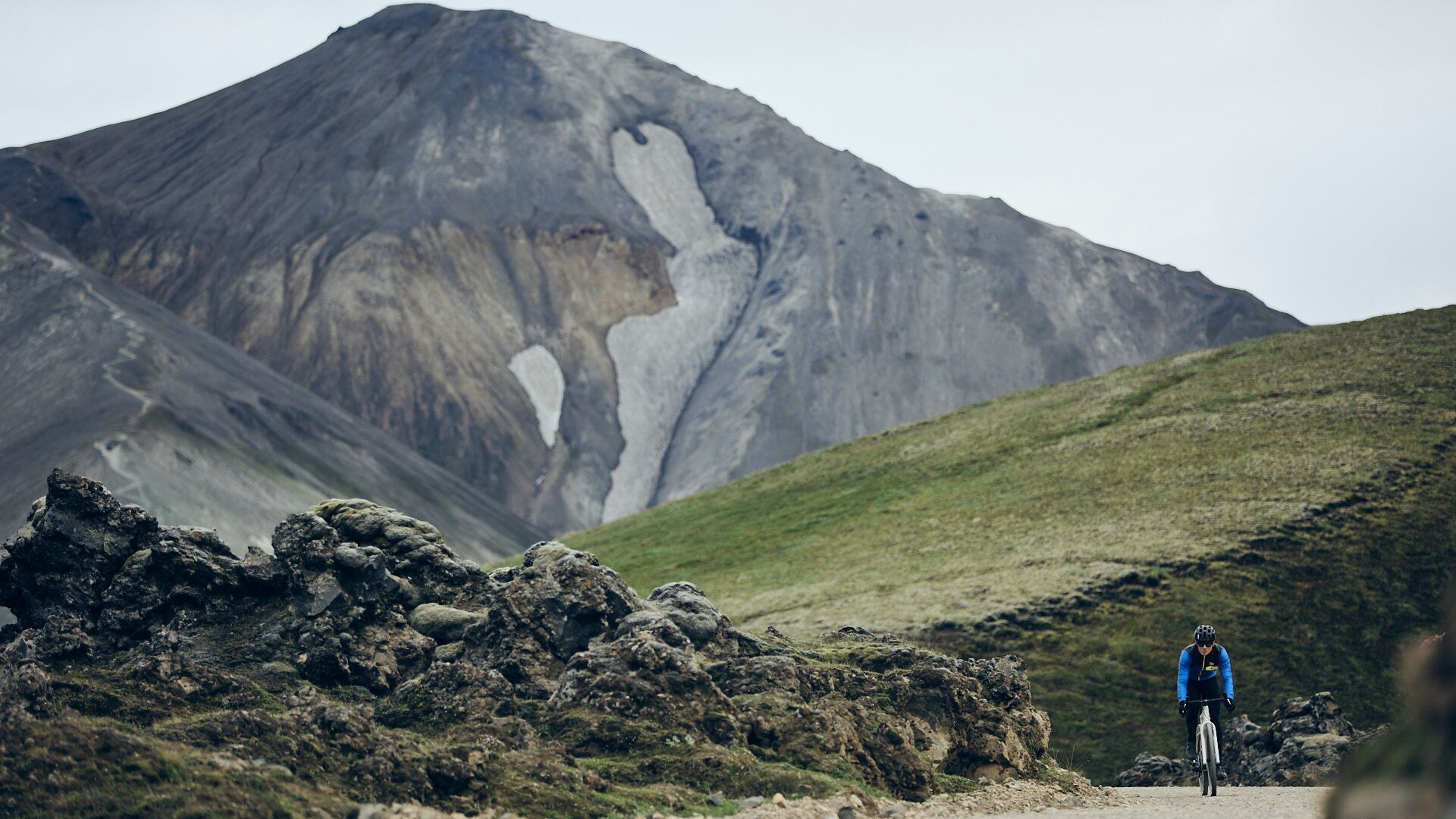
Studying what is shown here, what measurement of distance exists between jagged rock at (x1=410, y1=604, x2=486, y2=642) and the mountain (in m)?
112

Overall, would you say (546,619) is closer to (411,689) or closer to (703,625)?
(411,689)

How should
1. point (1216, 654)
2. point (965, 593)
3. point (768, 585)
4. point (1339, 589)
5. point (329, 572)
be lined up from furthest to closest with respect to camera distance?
point (768, 585) → point (965, 593) → point (1339, 589) → point (329, 572) → point (1216, 654)

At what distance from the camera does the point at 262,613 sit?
32531 mm

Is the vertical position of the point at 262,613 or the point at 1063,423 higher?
the point at 1063,423

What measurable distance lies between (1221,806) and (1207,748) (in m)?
2.00

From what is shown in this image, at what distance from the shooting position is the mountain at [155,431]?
481 feet

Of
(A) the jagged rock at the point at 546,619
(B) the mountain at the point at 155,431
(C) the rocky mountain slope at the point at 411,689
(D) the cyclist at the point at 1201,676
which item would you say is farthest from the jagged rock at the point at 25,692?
(B) the mountain at the point at 155,431

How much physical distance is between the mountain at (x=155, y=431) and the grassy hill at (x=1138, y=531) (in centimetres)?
5885

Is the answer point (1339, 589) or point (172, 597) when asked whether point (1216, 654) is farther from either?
point (1339, 589)

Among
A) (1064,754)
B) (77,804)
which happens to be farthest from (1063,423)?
(77,804)

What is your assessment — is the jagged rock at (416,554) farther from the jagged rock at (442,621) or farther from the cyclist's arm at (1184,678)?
the cyclist's arm at (1184,678)

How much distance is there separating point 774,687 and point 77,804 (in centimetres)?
1410

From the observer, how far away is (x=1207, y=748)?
27344 mm

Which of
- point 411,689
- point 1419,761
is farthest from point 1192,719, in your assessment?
point 1419,761
